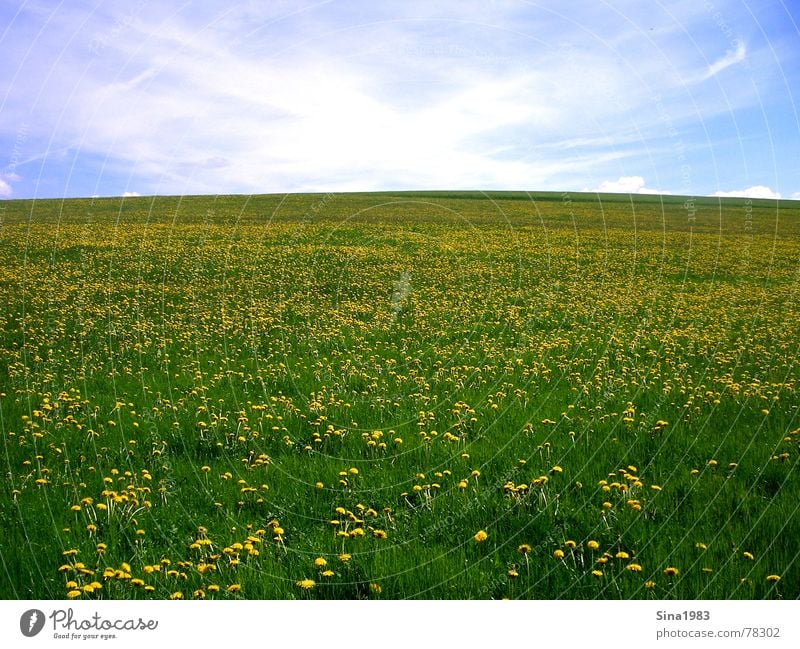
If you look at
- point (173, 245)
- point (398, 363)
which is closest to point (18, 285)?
point (173, 245)

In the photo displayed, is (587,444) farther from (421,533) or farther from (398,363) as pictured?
(398,363)

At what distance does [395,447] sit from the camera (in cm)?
586

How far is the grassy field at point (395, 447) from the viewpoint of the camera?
151 inches

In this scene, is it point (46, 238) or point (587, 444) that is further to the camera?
point (46, 238)

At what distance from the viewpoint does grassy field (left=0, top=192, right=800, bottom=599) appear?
3.83 metres

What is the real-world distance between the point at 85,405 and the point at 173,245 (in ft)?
66.0

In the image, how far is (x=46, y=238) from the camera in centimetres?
2859

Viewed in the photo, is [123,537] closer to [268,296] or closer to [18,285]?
[268,296]
